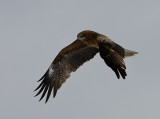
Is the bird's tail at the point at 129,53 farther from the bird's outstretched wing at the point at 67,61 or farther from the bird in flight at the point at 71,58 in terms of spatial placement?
the bird's outstretched wing at the point at 67,61

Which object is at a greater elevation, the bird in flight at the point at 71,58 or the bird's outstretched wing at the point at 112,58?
the bird in flight at the point at 71,58

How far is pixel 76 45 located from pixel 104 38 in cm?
196

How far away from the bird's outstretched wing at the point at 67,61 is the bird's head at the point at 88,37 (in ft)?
1.71

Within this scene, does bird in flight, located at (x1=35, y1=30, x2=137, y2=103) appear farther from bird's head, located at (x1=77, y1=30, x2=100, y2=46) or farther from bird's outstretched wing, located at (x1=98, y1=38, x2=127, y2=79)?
bird's outstretched wing, located at (x1=98, y1=38, x2=127, y2=79)

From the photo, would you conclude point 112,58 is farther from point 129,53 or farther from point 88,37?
point 129,53

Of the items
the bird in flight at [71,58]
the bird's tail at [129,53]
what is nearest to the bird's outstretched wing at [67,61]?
the bird in flight at [71,58]

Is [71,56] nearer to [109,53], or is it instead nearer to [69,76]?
[69,76]

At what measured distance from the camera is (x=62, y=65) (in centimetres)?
1305

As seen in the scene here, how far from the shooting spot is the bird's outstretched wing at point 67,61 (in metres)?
12.8

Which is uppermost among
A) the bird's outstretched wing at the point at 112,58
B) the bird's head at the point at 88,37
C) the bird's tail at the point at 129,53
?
the bird's head at the point at 88,37

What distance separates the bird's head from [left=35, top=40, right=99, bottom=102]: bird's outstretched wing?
0.52 m

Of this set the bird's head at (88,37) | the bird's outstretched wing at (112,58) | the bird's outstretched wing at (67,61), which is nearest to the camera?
the bird's outstretched wing at (112,58)

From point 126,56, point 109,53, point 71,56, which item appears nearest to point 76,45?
point 71,56

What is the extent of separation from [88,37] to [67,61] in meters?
1.31
